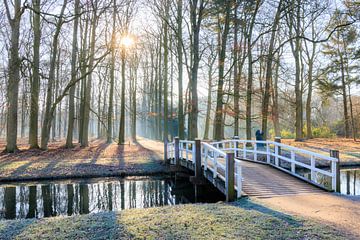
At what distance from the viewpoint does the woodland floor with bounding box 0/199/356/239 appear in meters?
4.56

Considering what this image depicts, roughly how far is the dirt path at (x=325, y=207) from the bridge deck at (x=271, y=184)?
37cm

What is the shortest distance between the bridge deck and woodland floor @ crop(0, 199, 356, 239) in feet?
4.54

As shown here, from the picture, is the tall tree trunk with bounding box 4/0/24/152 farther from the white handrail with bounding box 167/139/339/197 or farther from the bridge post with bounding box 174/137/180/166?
the bridge post with bounding box 174/137/180/166

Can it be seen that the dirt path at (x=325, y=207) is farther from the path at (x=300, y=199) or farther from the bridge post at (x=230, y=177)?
the bridge post at (x=230, y=177)

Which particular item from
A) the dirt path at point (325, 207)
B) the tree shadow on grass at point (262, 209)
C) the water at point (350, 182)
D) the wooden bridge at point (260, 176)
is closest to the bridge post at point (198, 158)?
the wooden bridge at point (260, 176)

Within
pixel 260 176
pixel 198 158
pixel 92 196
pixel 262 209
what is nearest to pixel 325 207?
pixel 262 209

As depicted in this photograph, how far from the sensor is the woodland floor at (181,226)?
4562 mm

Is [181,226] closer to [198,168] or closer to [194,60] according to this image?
[198,168]

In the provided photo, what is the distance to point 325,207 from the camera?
6004 mm

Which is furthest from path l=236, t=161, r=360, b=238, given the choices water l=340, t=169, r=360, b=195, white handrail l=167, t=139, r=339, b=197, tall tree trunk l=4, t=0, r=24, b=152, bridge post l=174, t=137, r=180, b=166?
tall tree trunk l=4, t=0, r=24, b=152

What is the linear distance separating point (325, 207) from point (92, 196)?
23.3 ft

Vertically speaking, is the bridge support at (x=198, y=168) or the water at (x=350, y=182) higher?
the bridge support at (x=198, y=168)

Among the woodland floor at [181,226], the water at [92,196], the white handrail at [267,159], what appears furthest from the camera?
the water at [92,196]

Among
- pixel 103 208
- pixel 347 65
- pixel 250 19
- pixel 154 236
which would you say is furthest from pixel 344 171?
pixel 347 65
